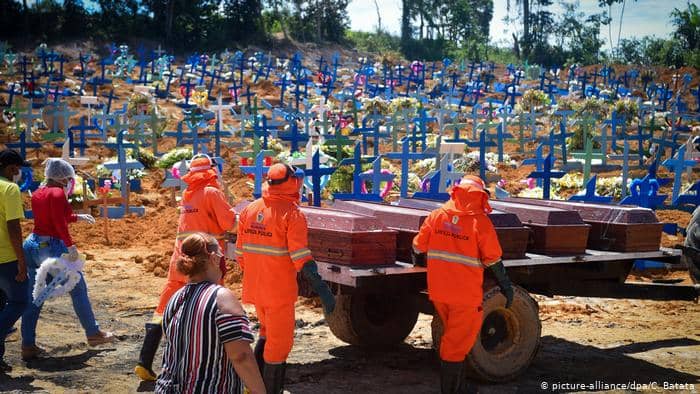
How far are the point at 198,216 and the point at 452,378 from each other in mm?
2332

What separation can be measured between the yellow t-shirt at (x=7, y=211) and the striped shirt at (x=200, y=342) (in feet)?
11.0

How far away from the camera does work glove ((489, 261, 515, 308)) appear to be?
5.76 m

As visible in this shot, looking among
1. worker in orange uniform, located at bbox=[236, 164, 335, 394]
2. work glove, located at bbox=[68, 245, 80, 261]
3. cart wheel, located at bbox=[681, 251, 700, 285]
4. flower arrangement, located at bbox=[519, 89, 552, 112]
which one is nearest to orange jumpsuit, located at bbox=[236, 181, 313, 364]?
worker in orange uniform, located at bbox=[236, 164, 335, 394]

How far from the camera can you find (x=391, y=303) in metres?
7.36

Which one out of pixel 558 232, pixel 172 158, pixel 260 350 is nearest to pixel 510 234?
pixel 558 232

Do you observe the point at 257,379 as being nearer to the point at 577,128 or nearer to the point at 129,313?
the point at 129,313

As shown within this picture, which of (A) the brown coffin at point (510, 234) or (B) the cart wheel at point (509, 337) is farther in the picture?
(A) the brown coffin at point (510, 234)

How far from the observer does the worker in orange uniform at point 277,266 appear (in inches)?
215

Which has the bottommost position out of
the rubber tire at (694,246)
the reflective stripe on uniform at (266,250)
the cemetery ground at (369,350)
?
the cemetery ground at (369,350)

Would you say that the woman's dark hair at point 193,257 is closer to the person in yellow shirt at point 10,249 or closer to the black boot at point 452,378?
the black boot at point 452,378

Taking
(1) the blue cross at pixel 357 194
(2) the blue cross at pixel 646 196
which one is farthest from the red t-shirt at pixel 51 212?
(2) the blue cross at pixel 646 196

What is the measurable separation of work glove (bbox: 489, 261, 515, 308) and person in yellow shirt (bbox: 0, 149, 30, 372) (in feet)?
11.7

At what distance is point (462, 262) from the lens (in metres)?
5.72

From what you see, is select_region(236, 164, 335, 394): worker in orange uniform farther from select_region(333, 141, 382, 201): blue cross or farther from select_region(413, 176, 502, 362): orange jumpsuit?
select_region(333, 141, 382, 201): blue cross
